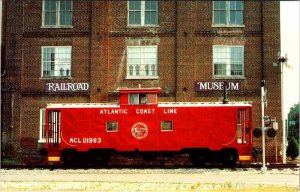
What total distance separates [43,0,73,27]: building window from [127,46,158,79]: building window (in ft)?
13.1

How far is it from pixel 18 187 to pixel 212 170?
970 cm

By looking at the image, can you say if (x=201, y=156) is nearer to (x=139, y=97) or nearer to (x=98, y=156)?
(x=139, y=97)

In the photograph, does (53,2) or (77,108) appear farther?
(53,2)

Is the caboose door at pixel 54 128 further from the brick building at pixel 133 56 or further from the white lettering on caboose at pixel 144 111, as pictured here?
the brick building at pixel 133 56

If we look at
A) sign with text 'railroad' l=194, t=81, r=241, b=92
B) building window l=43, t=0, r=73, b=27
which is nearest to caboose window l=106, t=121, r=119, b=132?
sign with text 'railroad' l=194, t=81, r=241, b=92

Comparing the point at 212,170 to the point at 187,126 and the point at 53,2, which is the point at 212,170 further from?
the point at 53,2

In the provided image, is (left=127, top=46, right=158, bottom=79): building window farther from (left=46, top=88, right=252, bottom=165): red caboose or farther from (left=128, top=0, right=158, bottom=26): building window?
(left=46, top=88, right=252, bottom=165): red caboose

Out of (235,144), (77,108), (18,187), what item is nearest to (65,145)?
(77,108)

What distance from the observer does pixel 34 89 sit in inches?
1294

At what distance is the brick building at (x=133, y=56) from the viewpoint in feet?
106

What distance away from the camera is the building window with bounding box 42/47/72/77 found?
33000mm

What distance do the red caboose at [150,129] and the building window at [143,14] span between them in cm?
772

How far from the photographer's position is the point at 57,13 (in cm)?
3347

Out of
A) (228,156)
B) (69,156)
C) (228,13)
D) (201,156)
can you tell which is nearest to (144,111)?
(201,156)
